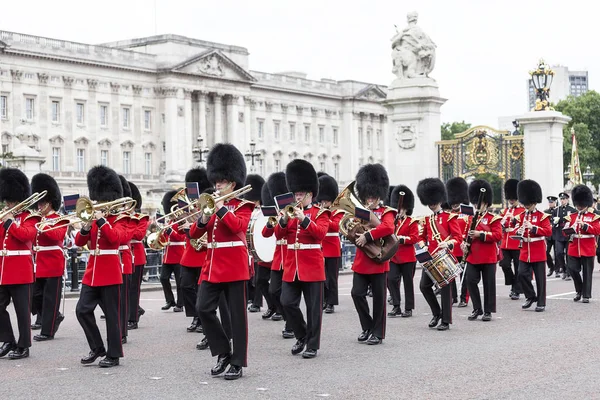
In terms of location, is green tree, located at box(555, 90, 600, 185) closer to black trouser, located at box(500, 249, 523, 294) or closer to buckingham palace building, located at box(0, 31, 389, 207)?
buckingham palace building, located at box(0, 31, 389, 207)

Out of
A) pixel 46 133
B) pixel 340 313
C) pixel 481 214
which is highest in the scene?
pixel 46 133

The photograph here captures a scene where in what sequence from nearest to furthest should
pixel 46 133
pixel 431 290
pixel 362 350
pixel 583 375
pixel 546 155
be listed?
pixel 583 375, pixel 362 350, pixel 431 290, pixel 546 155, pixel 46 133

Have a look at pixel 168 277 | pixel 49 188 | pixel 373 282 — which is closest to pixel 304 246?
pixel 373 282

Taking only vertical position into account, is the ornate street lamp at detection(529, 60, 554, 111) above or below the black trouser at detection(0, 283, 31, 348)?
above

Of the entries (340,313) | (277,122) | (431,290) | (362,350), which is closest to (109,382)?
(362,350)

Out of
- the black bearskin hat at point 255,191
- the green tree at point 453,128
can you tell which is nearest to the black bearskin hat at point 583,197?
the black bearskin hat at point 255,191

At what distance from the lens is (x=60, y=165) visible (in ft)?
216

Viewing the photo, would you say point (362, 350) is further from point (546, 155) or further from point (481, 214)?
point (546, 155)

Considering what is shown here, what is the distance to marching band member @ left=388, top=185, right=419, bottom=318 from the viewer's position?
13797 millimetres

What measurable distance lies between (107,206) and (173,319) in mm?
4139

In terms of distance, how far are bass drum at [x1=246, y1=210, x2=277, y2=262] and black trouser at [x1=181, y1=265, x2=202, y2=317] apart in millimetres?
634

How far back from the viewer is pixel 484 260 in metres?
13.1

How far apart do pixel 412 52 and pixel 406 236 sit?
407 inches

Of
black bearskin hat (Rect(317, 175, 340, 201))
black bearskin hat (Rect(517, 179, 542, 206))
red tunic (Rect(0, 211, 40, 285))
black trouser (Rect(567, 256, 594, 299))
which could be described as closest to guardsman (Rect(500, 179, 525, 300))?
black bearskin hat (Rect(517, 179, 542, 206))
